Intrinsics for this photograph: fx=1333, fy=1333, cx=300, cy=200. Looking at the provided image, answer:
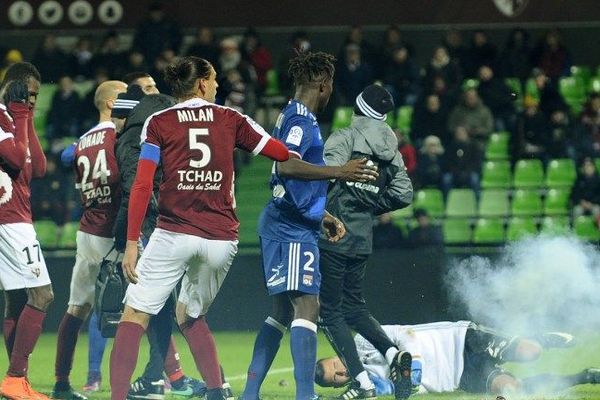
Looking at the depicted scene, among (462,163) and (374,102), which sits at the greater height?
(462,163)

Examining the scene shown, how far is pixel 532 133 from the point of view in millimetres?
17844

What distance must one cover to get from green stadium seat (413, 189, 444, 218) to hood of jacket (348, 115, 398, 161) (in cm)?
789

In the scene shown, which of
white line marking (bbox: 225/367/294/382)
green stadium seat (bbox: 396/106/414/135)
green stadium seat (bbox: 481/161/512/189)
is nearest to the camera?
white line marking (bbox: 225/367/294/382)

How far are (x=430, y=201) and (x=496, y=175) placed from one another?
1.24 metres

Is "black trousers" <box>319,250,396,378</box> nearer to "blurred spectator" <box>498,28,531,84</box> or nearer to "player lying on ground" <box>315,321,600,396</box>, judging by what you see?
"player lying on ground" <box>315,321,600,396</box>

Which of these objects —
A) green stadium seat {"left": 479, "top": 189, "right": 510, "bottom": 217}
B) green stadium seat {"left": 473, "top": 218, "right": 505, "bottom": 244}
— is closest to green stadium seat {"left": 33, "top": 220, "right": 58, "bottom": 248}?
green stadium seat {"left": 473, "top": 218, "right": 505, "bottom": 244}

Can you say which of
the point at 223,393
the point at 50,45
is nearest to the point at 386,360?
the point at 223,393

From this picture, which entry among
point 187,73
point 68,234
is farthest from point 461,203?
point 187,73

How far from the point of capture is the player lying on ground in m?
9.18

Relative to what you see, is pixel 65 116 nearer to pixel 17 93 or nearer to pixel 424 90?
pixel 424 90

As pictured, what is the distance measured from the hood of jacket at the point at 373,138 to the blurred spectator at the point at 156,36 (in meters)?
11.4

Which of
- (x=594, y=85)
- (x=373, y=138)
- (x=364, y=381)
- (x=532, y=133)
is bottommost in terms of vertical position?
(x=364, y=381)

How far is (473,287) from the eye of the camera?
10898 mm

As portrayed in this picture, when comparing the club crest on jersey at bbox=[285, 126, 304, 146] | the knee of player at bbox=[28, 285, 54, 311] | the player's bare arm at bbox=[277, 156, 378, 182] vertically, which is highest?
the club crest on jersey at bbox=[285, 126, 304, 146]
